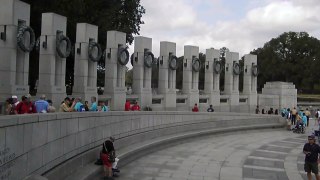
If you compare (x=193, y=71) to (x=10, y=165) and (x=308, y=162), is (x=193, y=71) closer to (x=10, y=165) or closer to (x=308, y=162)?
(x=308, y=162)

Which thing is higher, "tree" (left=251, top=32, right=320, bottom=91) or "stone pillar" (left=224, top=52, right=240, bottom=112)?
"tree" (left=251, top=32, right=320, bottom=91)

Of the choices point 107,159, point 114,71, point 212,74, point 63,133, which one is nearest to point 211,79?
point 212,74

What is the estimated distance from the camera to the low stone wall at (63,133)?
7.33 meters

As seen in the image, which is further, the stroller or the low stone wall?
the stroller

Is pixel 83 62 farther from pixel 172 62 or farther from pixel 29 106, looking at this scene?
pixel 29 106

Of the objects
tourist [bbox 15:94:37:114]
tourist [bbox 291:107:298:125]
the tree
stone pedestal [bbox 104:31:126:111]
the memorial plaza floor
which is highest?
the tree

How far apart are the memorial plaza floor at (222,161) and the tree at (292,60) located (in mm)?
67407

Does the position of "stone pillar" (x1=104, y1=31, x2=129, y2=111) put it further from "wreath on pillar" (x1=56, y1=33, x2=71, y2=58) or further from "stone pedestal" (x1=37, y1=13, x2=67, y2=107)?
"stone pedestal" (x1=37, y1=13, x2=67, y2=107)

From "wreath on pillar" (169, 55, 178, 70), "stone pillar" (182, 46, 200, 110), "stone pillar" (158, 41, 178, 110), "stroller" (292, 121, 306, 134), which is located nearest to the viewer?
"stone pillar" (158, 41, 178, 110)

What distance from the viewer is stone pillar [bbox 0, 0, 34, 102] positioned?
16.2m

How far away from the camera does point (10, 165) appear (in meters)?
7.20

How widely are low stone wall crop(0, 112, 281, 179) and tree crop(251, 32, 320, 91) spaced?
7101cm

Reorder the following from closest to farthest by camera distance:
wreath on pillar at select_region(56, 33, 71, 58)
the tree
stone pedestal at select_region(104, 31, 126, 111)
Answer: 1. wreath on pillar at select_region(56, 33, 71, 58)
2. stone pedestal at select_region(104, 31, 126, 111)
3. the tree

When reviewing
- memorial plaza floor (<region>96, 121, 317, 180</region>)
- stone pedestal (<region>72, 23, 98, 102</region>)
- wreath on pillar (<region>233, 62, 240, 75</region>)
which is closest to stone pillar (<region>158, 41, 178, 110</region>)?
memorial plaza floor (<region>96, 121, 317, 180</region>)
